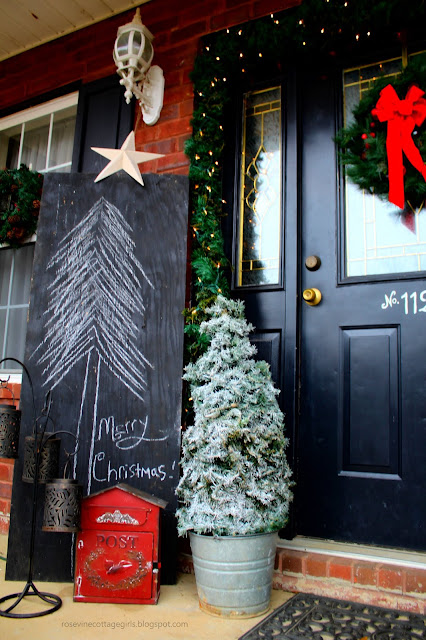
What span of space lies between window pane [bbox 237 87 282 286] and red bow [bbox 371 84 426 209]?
582mm

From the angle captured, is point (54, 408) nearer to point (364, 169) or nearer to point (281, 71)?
point (364, 169)

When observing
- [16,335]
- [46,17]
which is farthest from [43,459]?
[46,17]

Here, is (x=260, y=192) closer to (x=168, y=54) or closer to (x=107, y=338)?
(x=168, y=54)

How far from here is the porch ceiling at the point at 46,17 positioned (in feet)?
10.4

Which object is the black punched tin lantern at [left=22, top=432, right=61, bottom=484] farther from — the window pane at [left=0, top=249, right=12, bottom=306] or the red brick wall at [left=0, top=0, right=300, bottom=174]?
the window pane at [left=0, top=249, right=12, bottom=306]

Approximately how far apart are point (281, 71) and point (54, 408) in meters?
2.11

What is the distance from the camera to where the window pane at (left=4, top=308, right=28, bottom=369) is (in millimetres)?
3475

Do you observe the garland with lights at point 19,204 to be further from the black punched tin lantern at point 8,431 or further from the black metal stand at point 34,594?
the black metal stand at point 34,594

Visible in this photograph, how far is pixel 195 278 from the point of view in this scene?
256cm

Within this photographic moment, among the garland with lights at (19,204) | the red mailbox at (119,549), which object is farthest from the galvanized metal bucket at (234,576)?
the garland with lights at (19,204)

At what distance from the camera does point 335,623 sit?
71.0 inches

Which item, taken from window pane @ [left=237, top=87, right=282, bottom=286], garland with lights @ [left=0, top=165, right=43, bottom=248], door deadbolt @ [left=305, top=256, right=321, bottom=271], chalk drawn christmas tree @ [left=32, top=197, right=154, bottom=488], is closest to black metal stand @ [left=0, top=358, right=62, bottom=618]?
chalk drawn christmas tree @ [left=32, top=197, right=154, bottom=488]

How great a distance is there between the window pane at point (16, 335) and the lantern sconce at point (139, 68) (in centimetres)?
161

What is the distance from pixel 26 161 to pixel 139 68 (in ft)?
4.71
